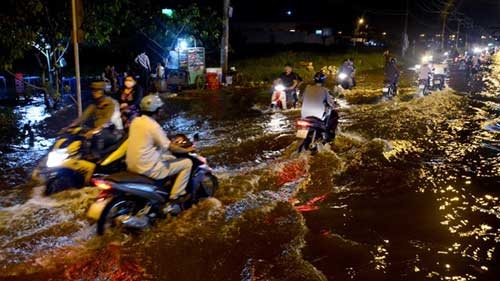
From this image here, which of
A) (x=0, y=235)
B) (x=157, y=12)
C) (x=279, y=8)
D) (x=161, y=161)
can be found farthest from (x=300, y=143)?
(x=279, y=8)

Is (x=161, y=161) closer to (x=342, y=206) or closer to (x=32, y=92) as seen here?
(x=342, y=206)

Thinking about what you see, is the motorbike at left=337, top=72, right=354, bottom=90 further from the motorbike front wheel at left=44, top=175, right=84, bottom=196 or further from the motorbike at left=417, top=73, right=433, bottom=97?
the motorbike front wheel at left=44, top=175, right=84, bottom=196

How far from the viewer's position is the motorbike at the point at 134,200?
610 centimetres

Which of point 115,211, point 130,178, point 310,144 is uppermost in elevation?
point 130,178

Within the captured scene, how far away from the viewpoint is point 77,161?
7.74 metres

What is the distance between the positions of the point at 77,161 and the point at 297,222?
364cm

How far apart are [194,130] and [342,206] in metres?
6.40

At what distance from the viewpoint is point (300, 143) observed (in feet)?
34.6

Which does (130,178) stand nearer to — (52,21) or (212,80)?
(52,21)

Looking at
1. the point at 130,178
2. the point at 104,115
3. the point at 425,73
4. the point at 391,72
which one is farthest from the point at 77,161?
the point at 425,73

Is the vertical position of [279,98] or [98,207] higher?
[279,98]

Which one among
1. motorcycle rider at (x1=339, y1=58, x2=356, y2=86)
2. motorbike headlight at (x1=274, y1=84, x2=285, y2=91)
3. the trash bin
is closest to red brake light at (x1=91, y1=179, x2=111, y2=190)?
motorbike headlight at (x1=274, y1=84, x2=285, y2=91)

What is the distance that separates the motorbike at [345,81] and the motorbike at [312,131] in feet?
38.0

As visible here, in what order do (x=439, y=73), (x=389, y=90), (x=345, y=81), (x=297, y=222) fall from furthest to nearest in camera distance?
(x=439, y=73) < (x=345, y=81) < (x=389, y=90) < (x=297, y=222)
